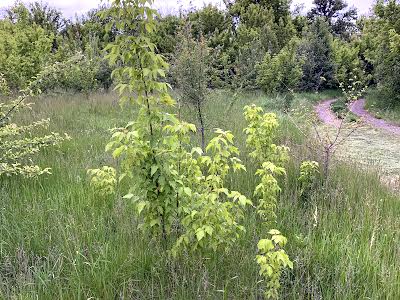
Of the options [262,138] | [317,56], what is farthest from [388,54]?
[262,138]

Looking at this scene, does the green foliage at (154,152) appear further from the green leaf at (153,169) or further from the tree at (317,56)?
the tree at (317,56)

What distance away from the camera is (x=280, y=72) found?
1642 cm

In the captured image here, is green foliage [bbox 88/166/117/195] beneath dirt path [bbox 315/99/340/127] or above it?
above

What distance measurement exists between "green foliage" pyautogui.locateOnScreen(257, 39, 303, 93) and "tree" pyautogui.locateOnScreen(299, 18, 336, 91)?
78.1 inches

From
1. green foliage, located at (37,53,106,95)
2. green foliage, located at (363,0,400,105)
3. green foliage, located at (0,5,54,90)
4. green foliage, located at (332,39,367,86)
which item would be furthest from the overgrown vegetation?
green foliage, located at (332,39,367,86)

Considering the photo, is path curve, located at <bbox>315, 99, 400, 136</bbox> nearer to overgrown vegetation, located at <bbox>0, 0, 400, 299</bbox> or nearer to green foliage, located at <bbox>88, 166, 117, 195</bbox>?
overgrown vegetation, located at <bbox>0, 0, 400, 299</bbox>

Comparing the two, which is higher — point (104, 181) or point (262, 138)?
point (262, 138)

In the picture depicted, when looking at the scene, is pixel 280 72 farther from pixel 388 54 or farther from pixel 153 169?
pixel 153 169

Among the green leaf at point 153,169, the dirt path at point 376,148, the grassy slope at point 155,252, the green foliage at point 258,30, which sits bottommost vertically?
the dirt path at point 376,148

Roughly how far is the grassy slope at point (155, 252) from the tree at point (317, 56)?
50.0ft

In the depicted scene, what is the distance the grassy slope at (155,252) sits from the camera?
2721 mm

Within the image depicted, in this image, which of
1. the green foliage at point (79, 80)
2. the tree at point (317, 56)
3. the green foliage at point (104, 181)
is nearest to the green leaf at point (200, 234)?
the green foliage at point (104, 181)

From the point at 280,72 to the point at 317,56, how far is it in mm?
4047

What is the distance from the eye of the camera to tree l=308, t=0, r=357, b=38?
32.2 m
